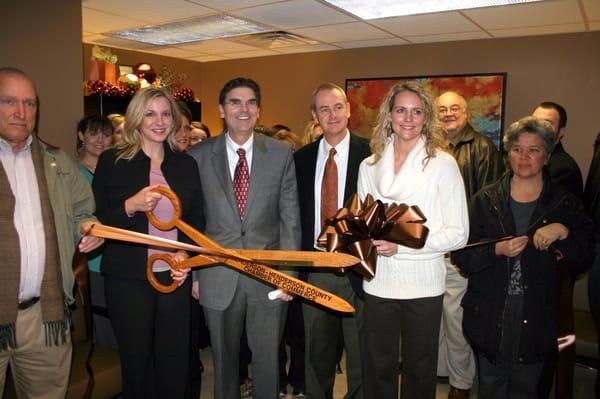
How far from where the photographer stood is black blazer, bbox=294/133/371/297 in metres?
2.58

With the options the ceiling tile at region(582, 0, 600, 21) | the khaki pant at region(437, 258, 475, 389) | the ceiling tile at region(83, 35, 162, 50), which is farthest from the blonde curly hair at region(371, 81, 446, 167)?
the ceiling tile at region(83, 35, 162, 50)

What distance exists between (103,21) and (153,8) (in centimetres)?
99

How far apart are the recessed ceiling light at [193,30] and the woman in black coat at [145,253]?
309cm

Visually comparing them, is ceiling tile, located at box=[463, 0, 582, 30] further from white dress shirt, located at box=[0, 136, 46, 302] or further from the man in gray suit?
white dress shirt, located at box=[0, 136, 46, 302]

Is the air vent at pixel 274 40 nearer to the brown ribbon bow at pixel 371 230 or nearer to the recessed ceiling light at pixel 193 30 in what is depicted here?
the recessed ceiling light at pixel 193 30

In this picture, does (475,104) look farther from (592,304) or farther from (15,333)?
(15,333)

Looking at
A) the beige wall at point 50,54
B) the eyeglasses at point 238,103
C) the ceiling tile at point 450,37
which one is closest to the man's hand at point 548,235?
the eyeglasses at point 238,103

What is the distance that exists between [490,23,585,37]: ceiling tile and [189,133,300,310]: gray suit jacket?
4276 mm

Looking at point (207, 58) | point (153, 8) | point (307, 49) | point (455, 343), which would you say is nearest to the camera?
point (455, 343)

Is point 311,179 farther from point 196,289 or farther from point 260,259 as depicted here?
point 260,259

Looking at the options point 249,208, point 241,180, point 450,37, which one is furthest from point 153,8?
point 450,37

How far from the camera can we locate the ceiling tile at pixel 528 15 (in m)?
4.34

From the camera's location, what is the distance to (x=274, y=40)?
6273mm

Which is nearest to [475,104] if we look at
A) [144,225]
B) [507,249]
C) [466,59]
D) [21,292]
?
[466,59]
